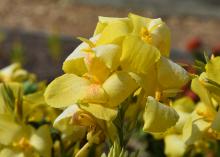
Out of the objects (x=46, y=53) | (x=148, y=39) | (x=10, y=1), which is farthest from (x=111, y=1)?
(x=148, y=39)

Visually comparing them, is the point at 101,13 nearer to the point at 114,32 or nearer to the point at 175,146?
the point at 175,146

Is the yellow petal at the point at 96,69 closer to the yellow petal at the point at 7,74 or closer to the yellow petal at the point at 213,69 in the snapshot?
the yellow petal at the point at 213,69

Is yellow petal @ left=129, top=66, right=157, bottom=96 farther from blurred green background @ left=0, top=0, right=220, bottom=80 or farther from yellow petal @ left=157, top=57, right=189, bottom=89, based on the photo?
blurred green background @ left=0, top=0, right=220, bottom=80

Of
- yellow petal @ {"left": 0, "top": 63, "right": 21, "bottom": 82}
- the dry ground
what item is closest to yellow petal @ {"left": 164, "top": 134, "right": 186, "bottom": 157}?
yellow petal @ {"left": 0, "top": 63, "right": 21, "bottom": 82}

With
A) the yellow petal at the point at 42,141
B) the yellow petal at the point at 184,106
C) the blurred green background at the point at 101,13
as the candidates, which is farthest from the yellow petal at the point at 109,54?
the blurred green background at the point at 101,13

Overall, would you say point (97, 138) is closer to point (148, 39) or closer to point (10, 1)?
point (148, 39)

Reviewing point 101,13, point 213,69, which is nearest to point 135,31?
point 213,69
